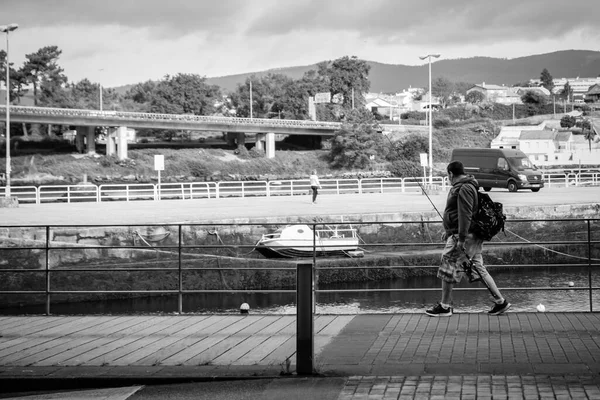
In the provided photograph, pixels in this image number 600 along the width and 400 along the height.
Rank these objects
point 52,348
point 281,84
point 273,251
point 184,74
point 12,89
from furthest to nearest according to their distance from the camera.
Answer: point 281,84
point 184,74
point 12,89
point 273,251
point 52,348

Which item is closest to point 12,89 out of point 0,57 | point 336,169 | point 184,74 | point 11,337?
point 0,57

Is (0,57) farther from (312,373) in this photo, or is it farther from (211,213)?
(312,373)

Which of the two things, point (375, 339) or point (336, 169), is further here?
point (336, 169)

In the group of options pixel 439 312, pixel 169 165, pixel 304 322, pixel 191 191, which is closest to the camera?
pixel 304 322

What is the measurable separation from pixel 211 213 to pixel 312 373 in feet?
89.5

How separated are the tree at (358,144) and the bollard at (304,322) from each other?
9589cm

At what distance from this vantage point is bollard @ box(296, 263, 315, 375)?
8.02 m

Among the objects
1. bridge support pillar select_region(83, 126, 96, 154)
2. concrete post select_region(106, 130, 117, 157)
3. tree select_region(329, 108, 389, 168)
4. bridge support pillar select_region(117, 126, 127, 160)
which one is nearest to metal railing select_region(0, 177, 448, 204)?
tree select_region(329, 108, 389, 168)

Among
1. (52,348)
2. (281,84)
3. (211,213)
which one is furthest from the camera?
(281,84)

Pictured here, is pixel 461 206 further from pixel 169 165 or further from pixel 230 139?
pixel 230 139

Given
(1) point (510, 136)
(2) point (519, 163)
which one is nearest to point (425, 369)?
(2) point (519, 163)

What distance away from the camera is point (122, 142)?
99750mm

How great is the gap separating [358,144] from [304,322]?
3832 inches

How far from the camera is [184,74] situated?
13575 cm
